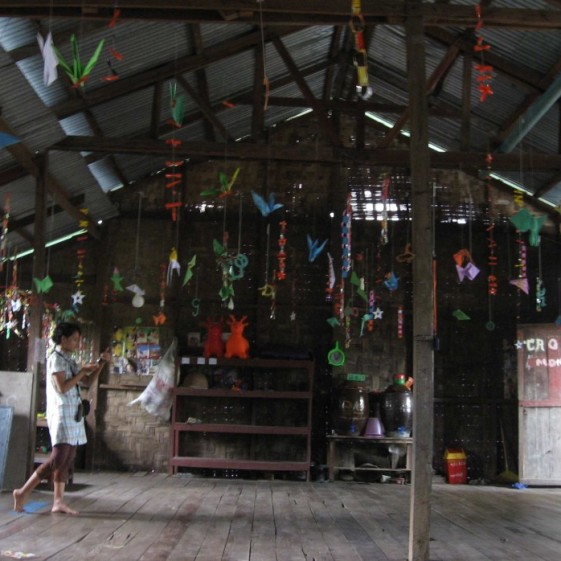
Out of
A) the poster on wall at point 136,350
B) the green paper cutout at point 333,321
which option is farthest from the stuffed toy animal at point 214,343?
the green paper cutout at point 333,321

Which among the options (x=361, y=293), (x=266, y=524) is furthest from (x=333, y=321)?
(x=266, y=524)

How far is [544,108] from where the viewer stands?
7367 millimetres

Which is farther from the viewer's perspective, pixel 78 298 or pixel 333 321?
pixel 78 298

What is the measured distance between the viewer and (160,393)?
929 centimetres

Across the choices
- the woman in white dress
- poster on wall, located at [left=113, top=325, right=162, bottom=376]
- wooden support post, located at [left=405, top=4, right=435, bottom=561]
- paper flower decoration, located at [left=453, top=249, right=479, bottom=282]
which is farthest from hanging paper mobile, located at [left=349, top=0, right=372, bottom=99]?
poster on wall, located at [left=113, top=325, right=162, bottom=376]

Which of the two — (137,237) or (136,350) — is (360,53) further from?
(136,350)

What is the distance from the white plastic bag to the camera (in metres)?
9.28

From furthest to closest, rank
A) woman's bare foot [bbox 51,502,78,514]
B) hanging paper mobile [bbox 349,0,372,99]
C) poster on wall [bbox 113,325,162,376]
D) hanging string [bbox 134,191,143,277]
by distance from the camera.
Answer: hanging string [bbox 134,191,143,277] → poster on wall [bbox 113,325,162,376] → woman's bare foot [bbox 51,502,78,514] → hanging paper mobile [bbox 349,0,372,99]

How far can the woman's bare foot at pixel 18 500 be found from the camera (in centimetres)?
529

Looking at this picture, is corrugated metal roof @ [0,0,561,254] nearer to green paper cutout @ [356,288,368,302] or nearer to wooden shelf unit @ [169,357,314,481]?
green paper cutout @ [356,288,368,302]

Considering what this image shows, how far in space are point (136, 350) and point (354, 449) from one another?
11.2ft

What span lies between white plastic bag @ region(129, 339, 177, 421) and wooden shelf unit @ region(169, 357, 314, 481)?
0.51 feet

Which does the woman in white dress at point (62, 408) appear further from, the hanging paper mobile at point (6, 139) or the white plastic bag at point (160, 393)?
the white plastic bag at point (160, 393)

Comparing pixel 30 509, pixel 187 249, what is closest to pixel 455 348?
pixel 187 249
